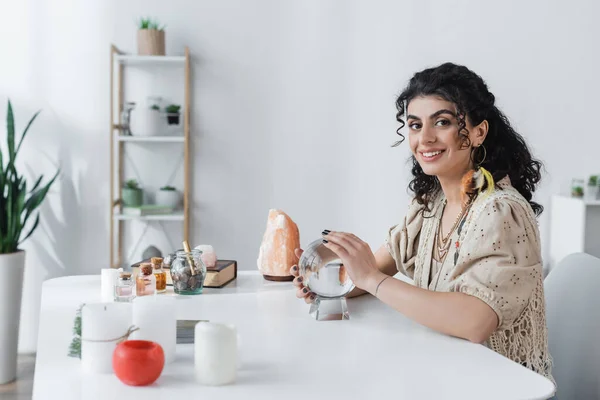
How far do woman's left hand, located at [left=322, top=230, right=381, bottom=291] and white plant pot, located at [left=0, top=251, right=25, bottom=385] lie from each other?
86.5 inches

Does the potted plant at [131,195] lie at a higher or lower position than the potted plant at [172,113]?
lower

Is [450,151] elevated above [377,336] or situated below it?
above

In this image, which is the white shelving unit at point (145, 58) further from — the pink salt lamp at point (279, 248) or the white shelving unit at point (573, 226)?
the white shelving unit at point (573, 226)

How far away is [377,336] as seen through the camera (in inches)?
59.7

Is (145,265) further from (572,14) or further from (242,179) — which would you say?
(572,14)

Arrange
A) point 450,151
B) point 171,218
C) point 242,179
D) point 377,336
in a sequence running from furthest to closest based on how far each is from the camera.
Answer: point 242,179
point 171,218
point 450,151
point 377,336

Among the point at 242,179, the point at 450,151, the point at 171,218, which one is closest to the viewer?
the point at 450,151

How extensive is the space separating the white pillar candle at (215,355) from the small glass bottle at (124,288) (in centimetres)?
53

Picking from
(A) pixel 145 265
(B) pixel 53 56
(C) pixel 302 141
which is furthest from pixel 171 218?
(A) pixel 145 265

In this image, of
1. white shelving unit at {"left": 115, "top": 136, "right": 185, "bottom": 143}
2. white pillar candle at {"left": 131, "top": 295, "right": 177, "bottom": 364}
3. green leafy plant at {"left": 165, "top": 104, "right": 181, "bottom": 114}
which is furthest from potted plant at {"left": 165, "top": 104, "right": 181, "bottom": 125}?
white pillar candle at {"left": 131, "top": 295, "right": 177, "bottom": 364}

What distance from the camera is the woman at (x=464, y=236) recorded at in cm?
152

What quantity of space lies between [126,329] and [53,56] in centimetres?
279

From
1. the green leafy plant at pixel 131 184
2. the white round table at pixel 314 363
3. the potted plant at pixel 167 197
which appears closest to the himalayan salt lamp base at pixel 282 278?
the white round table at pixel 314 363

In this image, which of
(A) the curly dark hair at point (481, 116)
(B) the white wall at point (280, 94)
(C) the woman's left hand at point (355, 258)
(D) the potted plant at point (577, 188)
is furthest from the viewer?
(B) the white wall at point (280, 94)
